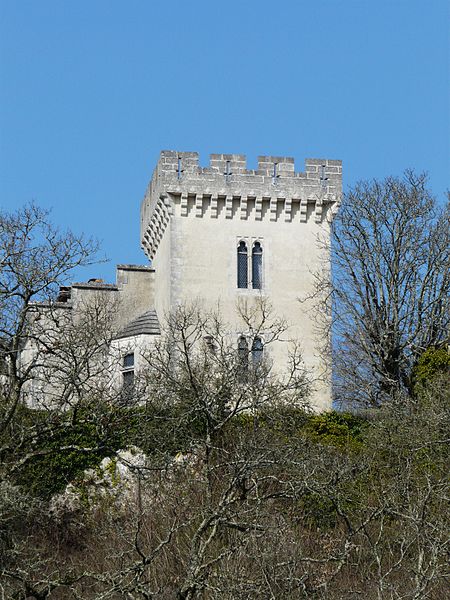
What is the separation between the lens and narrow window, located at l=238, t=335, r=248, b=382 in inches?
1234

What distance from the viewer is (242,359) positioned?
3234 cm

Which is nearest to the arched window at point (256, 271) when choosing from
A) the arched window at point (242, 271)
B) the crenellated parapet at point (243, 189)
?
the arched window at point (242, 271)

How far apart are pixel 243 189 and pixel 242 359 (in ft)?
22.8

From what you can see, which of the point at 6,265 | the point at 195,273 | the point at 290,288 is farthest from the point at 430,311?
the point at 6,265

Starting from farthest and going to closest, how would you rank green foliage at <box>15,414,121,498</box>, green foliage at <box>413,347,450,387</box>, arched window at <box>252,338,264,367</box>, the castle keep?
1. the castle keep
2. arched window at <box>252,338,264,367</box>
3. green foliage at <box>413,347,450,387</box>
4. green foliage at <box>15,414,121,498</box>

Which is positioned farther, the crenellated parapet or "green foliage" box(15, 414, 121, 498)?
the crenellated parapet

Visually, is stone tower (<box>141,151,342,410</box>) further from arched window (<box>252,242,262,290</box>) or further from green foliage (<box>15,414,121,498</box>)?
green foliage (<box>15,414,121,498</box>)

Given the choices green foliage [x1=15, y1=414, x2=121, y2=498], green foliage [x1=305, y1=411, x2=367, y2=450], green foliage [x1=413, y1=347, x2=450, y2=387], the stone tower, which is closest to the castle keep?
the stone tower

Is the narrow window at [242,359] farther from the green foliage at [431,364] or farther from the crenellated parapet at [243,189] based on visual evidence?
the green foliage at [431,364]

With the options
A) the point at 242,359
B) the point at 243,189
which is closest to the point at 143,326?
the point at 243,189

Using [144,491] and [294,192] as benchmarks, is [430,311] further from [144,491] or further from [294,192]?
[144,491]

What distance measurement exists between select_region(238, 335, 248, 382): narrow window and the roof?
2.50m

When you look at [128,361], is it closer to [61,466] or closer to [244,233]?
[244,233]

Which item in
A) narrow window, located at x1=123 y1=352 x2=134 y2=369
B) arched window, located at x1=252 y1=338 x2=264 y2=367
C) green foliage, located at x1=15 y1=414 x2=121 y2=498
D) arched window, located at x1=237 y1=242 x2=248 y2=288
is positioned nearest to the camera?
green foliage, located at x1=15 y1=414 x2=121 y2=498
